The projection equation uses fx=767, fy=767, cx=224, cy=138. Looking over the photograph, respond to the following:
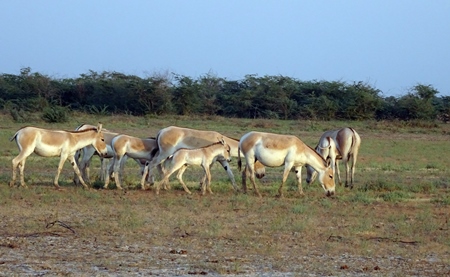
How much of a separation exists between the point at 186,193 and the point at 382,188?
173 inches

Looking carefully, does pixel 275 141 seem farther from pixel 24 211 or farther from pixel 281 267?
pixel 281 267

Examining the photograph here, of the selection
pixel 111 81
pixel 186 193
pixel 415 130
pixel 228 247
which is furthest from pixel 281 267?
pixel 111 81

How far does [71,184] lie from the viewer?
1642 cm

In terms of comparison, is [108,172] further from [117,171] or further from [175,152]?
[175,152]

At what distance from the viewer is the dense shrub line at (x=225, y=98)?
43.6 metres

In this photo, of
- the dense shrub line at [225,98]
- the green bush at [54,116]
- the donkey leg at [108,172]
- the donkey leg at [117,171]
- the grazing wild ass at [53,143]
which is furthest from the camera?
the dense shrub line at [225,98]

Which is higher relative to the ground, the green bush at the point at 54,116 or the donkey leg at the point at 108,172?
the green bush at the point at 54,116

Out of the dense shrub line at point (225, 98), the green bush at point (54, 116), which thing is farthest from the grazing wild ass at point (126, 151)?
the dense shrub line at point (225, 98)

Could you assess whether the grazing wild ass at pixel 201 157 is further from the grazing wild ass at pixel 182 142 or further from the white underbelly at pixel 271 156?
the white underbelly at pixel 271 156

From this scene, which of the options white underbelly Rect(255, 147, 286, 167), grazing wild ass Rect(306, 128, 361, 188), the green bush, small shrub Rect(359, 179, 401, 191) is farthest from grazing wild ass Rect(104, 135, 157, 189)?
the green bush

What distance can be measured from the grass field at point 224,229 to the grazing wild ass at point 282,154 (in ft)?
1.56

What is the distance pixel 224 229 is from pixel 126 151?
572 centimetres

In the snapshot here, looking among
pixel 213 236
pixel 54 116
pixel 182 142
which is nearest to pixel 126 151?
pixel 182 142

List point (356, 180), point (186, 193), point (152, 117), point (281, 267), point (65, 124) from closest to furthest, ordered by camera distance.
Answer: point (281, 267)
point (186, 193)
point (356, 180)
point (65, 124)
point (152, 117)
